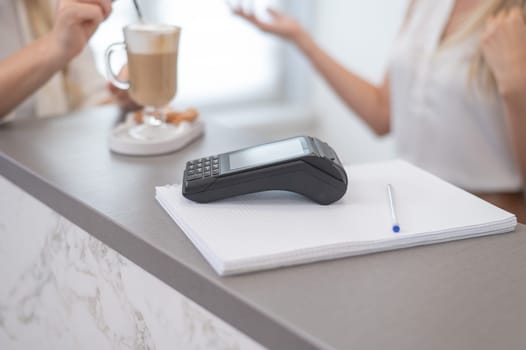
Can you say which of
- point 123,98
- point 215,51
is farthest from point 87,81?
point 215,51

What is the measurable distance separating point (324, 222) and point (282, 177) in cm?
7

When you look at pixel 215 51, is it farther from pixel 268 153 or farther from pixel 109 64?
pixel 268 153

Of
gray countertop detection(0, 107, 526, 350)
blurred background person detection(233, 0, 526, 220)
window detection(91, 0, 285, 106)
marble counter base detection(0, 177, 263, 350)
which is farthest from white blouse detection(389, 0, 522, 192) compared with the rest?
window detection(91, 0, 285, 106)

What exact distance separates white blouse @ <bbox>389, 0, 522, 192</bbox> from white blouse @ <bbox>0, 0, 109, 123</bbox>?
656mm

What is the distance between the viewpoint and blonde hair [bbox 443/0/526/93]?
140 centimetres

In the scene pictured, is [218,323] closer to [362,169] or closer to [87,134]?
[362,169]

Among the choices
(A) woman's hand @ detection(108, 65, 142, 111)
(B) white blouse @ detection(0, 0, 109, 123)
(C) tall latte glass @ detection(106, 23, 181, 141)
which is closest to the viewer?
(C) tall latte glass @ detection(106, 23, 181, 141)

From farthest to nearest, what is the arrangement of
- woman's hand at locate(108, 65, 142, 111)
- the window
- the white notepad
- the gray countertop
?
the window
woman's hand at locate(108, 65, 142, 111)
the white notepad
the gray countertop

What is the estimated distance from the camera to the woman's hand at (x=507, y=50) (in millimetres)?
1312

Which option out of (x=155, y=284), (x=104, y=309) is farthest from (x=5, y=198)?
(x=155, y=284)

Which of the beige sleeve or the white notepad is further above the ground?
the white notepad

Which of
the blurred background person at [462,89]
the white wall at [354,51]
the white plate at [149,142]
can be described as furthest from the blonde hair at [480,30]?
the white wall at [354,51]

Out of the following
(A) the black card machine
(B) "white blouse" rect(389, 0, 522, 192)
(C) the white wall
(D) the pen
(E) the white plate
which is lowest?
(C) the white wall

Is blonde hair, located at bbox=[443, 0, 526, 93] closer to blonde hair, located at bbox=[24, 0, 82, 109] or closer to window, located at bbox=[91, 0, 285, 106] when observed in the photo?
blonde hair, located at bbox=[24, 0, 82, 109]
